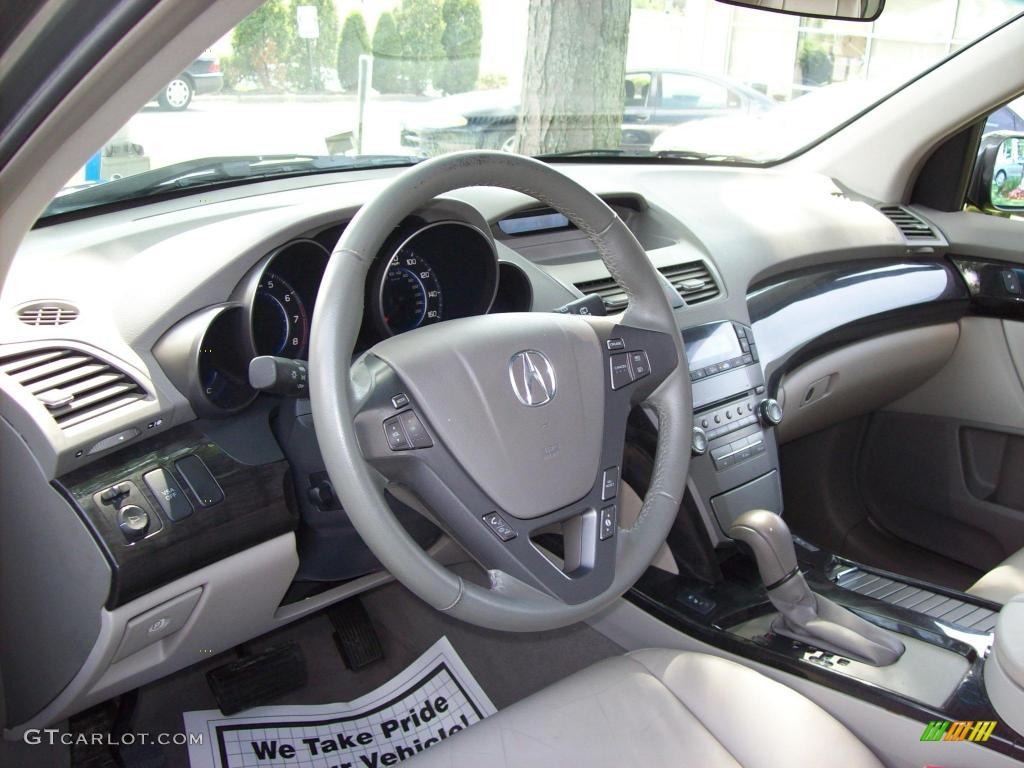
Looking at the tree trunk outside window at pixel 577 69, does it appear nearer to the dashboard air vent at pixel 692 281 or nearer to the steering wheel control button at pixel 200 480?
the dashboard air vent at pixel 692 281

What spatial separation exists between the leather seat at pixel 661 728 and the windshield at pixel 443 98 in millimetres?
932

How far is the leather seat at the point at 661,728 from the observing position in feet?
4.47

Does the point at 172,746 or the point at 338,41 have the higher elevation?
the point at 338,41

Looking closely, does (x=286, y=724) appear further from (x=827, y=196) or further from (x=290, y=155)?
(x=827, y=196)

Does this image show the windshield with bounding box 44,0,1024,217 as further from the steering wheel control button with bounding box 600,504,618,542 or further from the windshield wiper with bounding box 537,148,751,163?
the steering wheel control button with bounding box 600,504,618,542

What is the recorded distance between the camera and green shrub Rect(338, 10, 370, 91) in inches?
90.2

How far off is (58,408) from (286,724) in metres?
0.93

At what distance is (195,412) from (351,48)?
114cm

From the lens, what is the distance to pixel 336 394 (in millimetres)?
1204

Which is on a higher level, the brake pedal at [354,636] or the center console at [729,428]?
the center console at [729,428]

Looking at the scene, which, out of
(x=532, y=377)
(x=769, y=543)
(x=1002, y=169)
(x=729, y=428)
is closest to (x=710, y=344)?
(x=729, y=428)

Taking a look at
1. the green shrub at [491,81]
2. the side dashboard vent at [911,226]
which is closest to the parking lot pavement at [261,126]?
the green shrub at [491,81]

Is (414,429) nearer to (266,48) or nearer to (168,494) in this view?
(168,494)

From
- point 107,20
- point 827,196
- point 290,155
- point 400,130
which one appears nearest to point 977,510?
point 827,196
